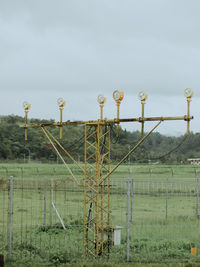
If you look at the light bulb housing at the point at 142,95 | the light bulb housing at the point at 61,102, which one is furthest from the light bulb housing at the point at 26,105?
the light bulb housing at the point at 142,95

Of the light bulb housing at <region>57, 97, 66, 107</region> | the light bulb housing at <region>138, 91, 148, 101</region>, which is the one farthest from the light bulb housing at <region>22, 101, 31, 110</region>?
the light bulb housing at <region>138, 91, 148, 101</region>

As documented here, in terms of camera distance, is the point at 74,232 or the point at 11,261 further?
the point at 74,232

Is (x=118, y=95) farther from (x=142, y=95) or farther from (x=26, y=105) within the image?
(x=26, y=105)

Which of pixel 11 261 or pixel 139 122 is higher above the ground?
pixel 139 122

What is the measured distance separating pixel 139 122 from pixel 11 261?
490cm

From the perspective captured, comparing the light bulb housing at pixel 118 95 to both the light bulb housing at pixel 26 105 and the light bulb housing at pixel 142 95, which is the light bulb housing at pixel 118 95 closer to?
the light bulb housing at pixel 142 95

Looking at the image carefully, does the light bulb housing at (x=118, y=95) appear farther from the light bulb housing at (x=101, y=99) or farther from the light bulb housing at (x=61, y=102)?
the light bulb housing at (x=61, y=102)

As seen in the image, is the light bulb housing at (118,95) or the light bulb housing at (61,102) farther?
the light bulb housing at (61,102)

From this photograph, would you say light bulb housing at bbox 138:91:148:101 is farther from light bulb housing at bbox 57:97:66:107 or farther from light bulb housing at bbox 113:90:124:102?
light bulb housing at bbox 57:97:66:107

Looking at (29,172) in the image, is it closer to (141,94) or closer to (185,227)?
(185,227)

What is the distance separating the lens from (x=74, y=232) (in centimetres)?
1798

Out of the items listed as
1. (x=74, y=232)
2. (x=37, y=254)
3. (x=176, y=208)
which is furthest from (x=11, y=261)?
(x=176, y=208)

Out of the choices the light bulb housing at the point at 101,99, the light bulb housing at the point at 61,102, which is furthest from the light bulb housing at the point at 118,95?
the light bulb housing at the point at 61,102

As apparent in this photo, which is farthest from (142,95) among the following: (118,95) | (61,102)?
(61,102)
